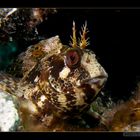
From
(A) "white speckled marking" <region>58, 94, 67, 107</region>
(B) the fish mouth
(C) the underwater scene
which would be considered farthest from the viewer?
(A) "white speckled marking" <region>58, 94, 67, 107</region>

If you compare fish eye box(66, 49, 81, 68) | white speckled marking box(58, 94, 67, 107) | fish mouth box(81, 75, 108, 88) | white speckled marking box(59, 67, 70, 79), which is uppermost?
fish eye box(66, 49, 81, 68)

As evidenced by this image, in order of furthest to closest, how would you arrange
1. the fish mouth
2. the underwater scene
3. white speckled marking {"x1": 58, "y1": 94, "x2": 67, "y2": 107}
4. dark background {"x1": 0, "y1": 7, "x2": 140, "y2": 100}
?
dark background {"x1": 0, "y1": 7, "x2": 140, "y2": 100}
white speckled marking {"x1": 58, "y1": 94, "x2": 67, "y2": 107}
the underwater scene
the fish mouth

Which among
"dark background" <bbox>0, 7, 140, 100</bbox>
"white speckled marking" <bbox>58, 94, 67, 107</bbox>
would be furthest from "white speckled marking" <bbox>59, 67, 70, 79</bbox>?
"dark background" <bbox>0, 7, 140, 100</bbox>

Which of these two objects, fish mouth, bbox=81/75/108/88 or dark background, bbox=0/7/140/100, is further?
dark background, bbox=0/7/140/100

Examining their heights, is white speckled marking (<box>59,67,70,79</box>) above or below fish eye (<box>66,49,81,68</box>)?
below

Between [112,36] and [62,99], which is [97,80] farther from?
[112,36]

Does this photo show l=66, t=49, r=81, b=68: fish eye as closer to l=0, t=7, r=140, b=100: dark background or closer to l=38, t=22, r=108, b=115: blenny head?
l=38, t=22, r=108, b=115: blenny head

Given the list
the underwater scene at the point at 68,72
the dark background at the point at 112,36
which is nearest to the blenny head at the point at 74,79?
the underwater scene at the point at 68,72

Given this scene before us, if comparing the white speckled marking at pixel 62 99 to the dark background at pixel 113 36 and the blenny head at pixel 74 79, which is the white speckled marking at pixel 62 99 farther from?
the dark background at pixel 113 36
